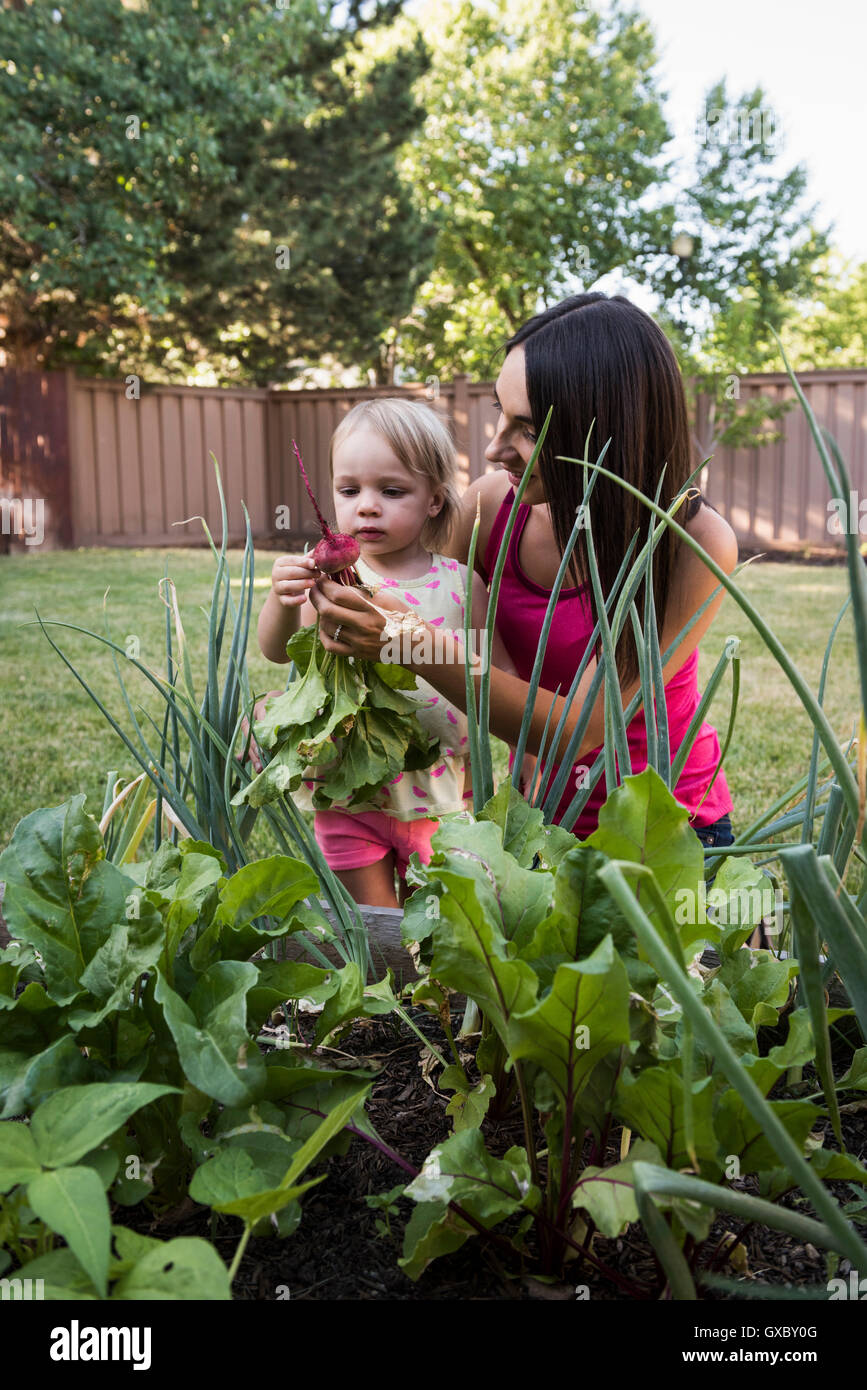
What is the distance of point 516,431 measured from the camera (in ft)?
4.54

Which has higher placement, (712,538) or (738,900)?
(712,538)

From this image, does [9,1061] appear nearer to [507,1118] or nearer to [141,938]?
[141,938]

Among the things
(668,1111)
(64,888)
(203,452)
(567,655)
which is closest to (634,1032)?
(668,1111)

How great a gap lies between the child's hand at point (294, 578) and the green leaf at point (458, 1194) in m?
0.64

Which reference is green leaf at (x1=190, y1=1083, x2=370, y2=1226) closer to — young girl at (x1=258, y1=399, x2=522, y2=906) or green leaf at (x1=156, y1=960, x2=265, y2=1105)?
green leaf at (x1=156, y1=960, x2=265, y2=1105)

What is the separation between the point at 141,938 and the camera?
68 cm

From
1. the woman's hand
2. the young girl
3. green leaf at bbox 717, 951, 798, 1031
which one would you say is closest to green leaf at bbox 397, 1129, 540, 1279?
green leaf at bbox 717, 951, 798, 1031

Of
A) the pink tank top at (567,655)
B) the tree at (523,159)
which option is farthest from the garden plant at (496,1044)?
the tree at (523,159)

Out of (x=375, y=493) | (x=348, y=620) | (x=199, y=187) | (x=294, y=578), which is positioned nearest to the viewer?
(x=348, y=620)

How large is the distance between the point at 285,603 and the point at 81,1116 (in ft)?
2.38

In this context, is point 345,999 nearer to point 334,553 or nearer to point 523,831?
point 523,831

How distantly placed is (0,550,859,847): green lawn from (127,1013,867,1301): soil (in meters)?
0.66

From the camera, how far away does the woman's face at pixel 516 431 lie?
1.34 metres
